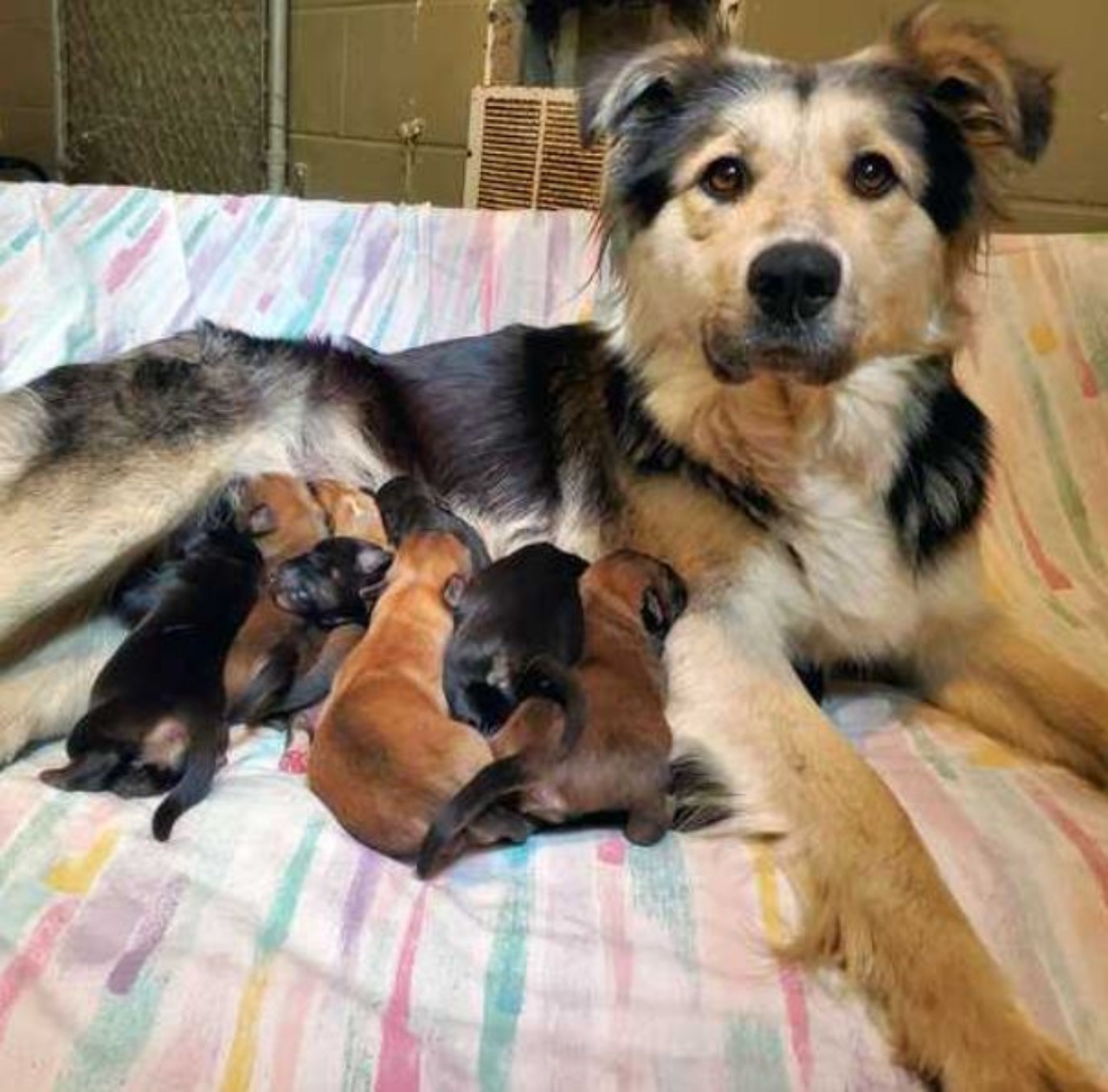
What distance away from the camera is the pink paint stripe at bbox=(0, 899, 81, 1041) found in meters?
1.02

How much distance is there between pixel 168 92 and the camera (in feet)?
15.6

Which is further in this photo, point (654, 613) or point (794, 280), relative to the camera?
point (654, 613)

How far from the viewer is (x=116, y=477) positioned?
5.53 feet

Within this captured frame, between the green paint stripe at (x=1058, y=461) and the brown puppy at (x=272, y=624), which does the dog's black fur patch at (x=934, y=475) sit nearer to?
the green paint stripe at (x=1058, y=461)

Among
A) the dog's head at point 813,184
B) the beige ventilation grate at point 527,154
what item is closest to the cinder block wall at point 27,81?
the beige ventilation grate at point 527,154

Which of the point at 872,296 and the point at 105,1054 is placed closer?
the point at 105,1054

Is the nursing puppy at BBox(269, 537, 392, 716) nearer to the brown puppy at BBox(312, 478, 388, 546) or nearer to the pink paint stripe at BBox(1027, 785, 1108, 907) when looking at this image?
the brown puppy at BBox(312, 478, 388, 546)

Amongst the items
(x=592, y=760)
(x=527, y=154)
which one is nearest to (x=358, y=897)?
(x=592, y=760)

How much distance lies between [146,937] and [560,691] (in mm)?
521

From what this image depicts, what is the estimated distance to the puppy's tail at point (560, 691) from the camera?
4.20ft

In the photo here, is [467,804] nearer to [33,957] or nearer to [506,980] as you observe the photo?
[506,980]

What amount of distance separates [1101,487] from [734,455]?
3.28 feet

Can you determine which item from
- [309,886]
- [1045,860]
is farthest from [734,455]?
[309,886]

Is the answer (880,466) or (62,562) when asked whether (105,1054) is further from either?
(880,466)
